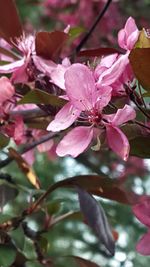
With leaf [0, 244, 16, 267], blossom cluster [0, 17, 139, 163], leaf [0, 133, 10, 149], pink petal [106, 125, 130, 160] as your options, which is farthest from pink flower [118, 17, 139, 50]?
leaf [0, 244, 16, 267]

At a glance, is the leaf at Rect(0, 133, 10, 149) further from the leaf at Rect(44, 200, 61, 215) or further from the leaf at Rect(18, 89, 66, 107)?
the leaf at Rect(44, 200, 61, 215)

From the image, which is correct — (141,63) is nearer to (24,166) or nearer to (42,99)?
(42,99)

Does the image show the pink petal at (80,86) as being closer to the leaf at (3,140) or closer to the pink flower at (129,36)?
the pink flower at (129,36)

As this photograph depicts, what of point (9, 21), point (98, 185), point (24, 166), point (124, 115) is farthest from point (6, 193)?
point (124, 115)

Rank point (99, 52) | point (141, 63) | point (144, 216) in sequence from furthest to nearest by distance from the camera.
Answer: point (99, 52), point (144, 216), point (141, 63)

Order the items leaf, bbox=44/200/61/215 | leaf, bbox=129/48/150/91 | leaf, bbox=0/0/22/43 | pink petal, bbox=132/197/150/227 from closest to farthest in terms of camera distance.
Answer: leaf, bbox=129/48/150/91 < pink petal, bbox=132/197/150/227 < leaf, bbox=0/0/22/43 < leaf, bbox=44/200/61/215

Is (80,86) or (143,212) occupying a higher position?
(80,86)
